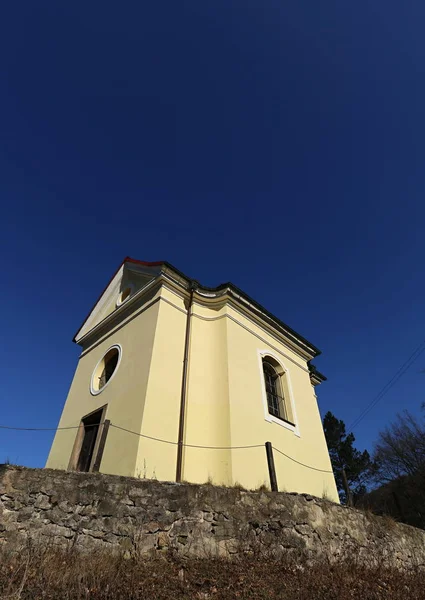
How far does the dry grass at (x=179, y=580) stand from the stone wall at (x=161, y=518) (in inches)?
10.7

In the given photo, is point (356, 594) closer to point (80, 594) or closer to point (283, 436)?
point (80, 594)

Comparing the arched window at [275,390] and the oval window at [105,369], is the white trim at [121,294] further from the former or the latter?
the arched window at [275,390]

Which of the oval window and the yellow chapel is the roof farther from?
the oval window

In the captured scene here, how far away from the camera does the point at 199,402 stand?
927cm

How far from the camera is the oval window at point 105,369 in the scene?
36.4 feet

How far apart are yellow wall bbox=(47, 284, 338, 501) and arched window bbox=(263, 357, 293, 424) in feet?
0.89

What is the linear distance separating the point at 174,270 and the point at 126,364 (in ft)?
11.1

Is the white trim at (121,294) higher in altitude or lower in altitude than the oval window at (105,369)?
higher

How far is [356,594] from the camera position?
4746mm

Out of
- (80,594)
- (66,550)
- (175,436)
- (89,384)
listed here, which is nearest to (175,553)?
(66,550)

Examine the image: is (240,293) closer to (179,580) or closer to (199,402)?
(199,402)

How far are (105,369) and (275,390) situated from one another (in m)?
5.82

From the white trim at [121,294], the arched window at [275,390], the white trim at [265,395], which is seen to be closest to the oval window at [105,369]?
the white trim at [121,294]

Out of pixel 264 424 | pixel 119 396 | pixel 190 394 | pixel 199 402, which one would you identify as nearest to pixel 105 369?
pixel 119 396
